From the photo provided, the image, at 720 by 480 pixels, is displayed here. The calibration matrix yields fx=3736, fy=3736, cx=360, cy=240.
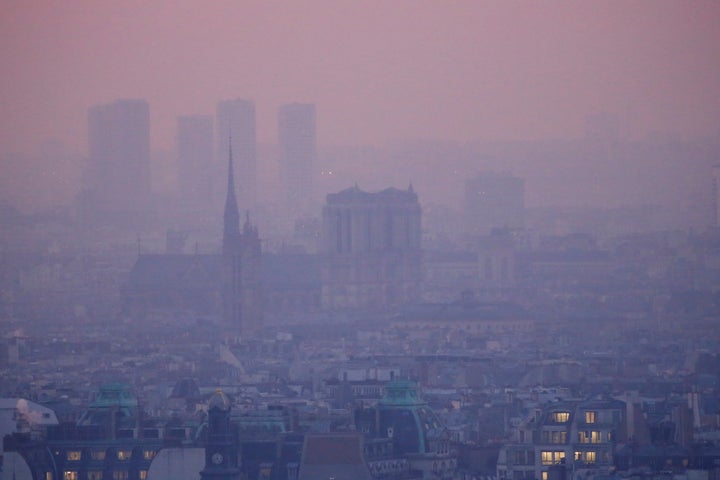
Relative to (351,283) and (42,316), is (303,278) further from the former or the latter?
(42,316)

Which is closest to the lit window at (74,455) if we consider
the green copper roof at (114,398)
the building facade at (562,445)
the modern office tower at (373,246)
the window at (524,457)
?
the green copper roof at (114,398)

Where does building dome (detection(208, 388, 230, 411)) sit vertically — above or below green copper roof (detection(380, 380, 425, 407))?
below

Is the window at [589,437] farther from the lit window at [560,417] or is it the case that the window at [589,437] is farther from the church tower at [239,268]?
the church tower at [239,268]

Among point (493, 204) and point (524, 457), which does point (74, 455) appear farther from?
point (493, 204)

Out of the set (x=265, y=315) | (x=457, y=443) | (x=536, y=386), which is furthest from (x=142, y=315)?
(x=457, y=443)

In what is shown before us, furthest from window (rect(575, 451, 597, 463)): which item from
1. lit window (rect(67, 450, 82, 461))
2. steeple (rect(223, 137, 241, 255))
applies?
steeple (rect(223, 137, 241, 255))

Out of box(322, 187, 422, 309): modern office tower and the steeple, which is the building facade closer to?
the steeple
